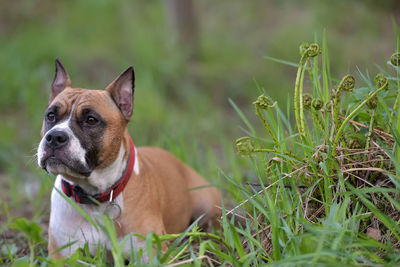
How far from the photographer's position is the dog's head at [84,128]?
290 cm

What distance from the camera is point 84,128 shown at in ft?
10.2

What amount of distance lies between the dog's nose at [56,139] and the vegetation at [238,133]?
53 centimetres

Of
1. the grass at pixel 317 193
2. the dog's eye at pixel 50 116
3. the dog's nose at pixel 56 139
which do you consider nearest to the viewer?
the grass at pixel 317 193

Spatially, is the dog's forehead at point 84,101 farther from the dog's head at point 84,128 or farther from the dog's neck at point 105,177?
the dog's neck at point 105,177

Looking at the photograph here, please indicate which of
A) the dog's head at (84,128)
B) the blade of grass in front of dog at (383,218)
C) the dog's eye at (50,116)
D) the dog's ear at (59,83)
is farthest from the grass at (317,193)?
the dog's ear at (59,83)

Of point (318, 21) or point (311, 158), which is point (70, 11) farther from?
point (311, 158)

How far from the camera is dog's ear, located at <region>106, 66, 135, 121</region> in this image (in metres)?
3.38

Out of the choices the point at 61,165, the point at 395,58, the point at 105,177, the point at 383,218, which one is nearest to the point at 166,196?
the point at 105,177

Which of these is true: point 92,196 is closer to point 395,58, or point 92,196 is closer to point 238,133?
point 395,58

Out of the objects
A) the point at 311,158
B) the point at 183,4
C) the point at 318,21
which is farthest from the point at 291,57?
the point at 311,158

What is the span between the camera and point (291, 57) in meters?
9.50

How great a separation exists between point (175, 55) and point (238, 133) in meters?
2.13

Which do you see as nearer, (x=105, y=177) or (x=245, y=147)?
(x=245, y=147)

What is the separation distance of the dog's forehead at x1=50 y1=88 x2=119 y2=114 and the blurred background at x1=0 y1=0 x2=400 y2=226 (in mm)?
1368
